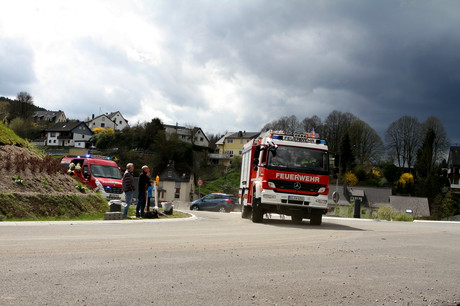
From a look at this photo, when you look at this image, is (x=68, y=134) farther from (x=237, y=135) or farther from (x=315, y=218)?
(x=315, y=218)

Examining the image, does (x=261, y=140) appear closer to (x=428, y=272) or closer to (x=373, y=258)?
(x=373, y=258)

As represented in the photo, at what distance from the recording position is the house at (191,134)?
124000mm

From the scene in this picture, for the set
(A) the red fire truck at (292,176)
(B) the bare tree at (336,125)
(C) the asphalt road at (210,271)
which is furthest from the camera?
(B) the bare tree at (336,125)

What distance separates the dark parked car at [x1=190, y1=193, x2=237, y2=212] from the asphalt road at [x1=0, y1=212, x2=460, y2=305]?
989 inches

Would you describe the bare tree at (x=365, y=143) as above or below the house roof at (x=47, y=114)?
below

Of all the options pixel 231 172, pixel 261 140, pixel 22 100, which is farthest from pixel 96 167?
pixel 22 100

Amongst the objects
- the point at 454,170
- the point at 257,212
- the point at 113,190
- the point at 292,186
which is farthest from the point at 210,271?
the point at 454,170

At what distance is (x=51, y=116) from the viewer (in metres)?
157

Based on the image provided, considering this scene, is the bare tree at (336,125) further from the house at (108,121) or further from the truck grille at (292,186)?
the truck grille at (292,186)

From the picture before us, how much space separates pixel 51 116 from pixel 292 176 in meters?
152

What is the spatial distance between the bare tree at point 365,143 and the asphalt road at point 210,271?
92629 mm

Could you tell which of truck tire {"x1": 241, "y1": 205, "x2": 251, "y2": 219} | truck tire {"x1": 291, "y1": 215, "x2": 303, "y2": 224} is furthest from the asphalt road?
truck tire {"x1": 241, "y1": 205, "x2": 251, "y2": 219}

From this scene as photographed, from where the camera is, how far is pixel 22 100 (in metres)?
125

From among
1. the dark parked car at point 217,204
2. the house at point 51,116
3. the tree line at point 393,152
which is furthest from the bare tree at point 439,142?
the house at point 51,116
